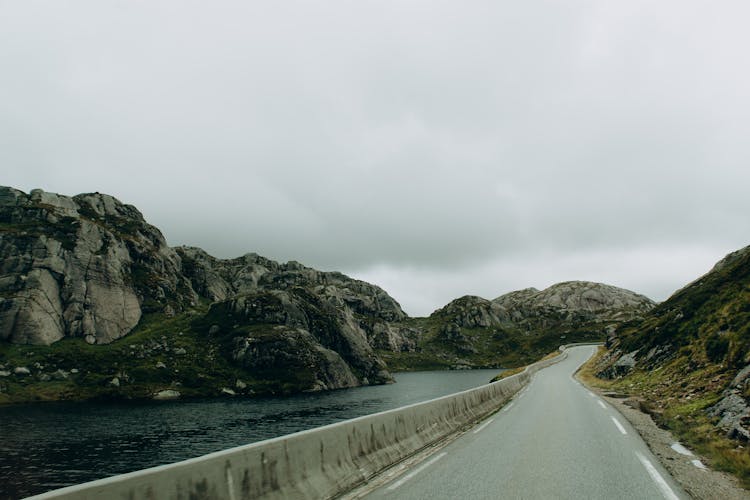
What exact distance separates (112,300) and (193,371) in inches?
1853

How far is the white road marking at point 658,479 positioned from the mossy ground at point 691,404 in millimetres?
1368

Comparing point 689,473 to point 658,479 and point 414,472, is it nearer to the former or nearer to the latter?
point 658,479

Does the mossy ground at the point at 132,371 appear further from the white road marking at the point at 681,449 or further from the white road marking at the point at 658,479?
the white road marking at the point at 658,479

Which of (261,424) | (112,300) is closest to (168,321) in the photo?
(112,300)

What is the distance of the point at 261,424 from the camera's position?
49969mm

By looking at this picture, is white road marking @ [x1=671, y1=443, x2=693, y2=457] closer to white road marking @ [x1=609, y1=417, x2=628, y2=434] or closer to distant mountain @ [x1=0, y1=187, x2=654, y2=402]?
white road marking @ [x1=609, y1=417, x2=628, y2=434]

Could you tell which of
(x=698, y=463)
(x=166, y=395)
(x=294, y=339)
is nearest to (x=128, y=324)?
(x=166, y=395)

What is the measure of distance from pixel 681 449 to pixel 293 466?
36.4ft

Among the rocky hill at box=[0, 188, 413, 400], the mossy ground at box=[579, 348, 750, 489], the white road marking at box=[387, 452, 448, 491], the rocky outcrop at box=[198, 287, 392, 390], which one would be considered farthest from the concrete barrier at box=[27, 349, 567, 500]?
the rocky outcrop at box=[198, 287, 392, 390]

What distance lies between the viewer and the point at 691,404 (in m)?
17.9

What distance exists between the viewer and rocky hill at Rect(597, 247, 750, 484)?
12.3m

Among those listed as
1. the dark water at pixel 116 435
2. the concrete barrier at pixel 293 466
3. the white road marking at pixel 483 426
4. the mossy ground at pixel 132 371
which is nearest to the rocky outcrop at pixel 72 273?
the mossy ground at pixel 132 371

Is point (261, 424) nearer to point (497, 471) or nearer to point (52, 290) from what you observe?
point (497, 471)

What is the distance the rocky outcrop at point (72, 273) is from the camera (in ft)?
364
